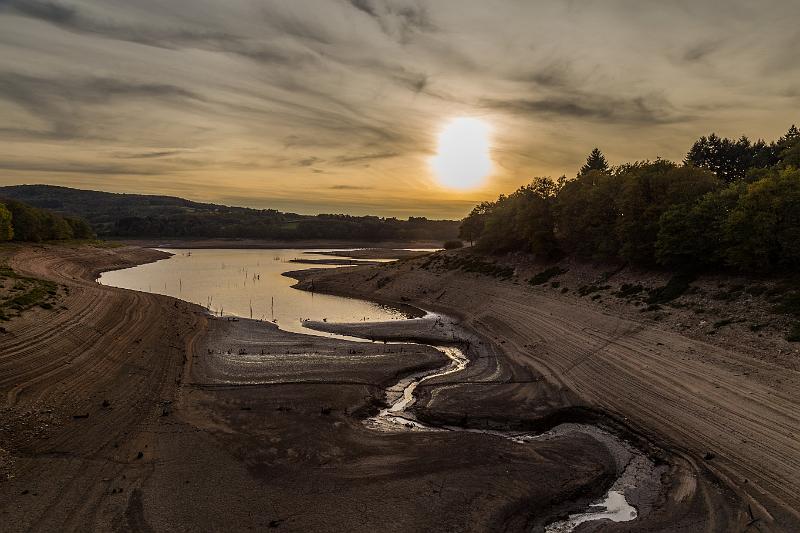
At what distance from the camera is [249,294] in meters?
75.6

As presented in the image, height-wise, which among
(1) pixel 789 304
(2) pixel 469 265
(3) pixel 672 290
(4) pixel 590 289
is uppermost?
(1) pixel 789 304

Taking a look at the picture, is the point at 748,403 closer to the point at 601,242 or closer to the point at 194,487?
the point at 194,487

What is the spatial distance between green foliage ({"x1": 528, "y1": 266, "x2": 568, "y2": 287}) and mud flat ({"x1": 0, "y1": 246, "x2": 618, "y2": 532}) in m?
28.9

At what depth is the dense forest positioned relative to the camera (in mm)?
37438

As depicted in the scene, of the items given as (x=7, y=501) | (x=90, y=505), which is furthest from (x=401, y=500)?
(x=7, y=501)

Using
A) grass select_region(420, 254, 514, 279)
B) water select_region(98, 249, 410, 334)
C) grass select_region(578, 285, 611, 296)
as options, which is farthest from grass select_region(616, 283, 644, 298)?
water select_region(98, 249, 410, 334)

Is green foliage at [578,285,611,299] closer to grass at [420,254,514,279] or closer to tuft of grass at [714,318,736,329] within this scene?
grass at [420,254,514,279]

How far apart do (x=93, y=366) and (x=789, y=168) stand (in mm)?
54205

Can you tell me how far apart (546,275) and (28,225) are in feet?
388

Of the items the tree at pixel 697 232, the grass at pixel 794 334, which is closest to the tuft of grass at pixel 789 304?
the grass at pixel 794 334

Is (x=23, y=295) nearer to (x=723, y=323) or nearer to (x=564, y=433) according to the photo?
(x=564, y=433)

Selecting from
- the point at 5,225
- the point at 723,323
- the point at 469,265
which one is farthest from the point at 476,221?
the point at 5,225

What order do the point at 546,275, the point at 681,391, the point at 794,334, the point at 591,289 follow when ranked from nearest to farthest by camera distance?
the point at 681,391
the point at 794,334
the point at 591,289
the point at 546,275

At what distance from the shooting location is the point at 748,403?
2284 centimetres
